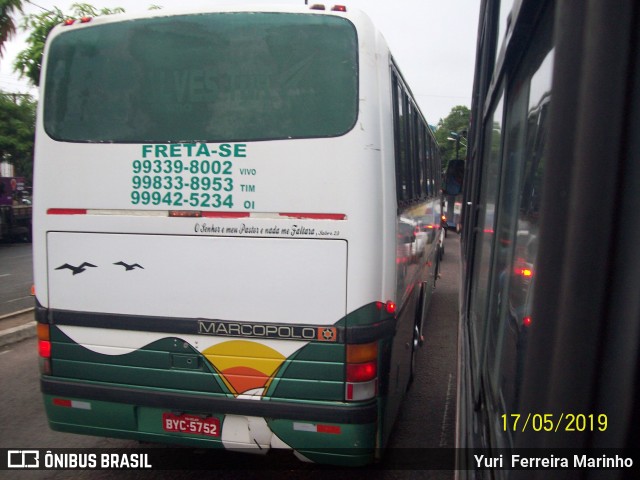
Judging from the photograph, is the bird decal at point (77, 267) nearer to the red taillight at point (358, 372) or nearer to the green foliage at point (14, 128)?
the red taillight at point (358, 372)

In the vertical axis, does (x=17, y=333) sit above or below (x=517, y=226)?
below

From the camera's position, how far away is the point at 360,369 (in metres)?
3.26

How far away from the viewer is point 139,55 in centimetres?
355

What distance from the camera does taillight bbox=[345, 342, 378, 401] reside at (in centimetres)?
325

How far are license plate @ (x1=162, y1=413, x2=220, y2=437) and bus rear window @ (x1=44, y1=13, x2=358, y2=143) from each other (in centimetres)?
175

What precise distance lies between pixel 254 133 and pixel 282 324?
1.16m

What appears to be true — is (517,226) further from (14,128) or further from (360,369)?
(14,128)

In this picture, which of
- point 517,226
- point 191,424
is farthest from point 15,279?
point 517,226

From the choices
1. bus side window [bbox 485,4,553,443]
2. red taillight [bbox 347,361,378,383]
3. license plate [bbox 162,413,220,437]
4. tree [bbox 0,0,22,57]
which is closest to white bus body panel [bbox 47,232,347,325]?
red taillight [bbox 347,361,378,383]

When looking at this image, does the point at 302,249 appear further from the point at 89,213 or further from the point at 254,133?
the point at 89,213

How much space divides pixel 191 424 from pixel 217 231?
1241 mm

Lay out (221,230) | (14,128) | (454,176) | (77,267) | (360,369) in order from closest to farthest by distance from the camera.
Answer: (360,369), (221,230), (77,267), (454,176), (14,128)

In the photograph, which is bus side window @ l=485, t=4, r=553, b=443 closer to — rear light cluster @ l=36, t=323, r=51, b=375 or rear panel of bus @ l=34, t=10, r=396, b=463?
rear panel of bus @ l=34, t=10, r=396, b=463
